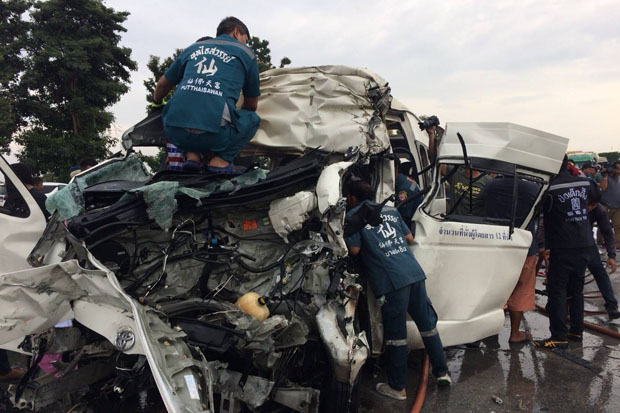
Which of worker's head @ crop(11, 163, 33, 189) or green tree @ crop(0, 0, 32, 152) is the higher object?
green tree @ crop(0, 0, 32, 152)

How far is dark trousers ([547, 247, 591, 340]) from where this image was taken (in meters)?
4.55

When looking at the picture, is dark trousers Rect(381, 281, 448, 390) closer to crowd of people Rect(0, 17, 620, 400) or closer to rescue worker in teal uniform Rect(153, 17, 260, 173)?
crowd of people Rect(0, 17, 620, 400)

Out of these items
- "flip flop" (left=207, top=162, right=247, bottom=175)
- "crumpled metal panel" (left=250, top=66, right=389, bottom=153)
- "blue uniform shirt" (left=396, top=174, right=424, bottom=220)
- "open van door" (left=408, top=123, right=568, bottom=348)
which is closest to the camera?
"flip flop" (left=207, top=162, right=247, bottom=175)

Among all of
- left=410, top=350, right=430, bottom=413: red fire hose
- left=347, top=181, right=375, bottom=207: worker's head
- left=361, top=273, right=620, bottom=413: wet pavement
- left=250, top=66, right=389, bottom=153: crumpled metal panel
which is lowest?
left=361, top=273, right=620, bottom=413: wet pavement

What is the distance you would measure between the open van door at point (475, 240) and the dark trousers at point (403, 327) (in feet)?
0.51

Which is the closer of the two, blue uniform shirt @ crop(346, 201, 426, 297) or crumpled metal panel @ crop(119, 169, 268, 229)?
crumpled metal panel @ crop(119, 169, 268, 229)

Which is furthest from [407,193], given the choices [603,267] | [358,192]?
[603,267]

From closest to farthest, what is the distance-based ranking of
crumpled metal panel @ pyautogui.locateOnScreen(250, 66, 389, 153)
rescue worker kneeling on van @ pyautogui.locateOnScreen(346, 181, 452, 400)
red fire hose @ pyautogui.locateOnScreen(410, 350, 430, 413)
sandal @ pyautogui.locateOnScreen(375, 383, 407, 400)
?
red fire hose @ pyautogui.locateOnScreen(410, 350, 430, 413), rescue worker kneeling on van @ pyautogui.locateOnScreen(346, 181, 452, 400), sandal @ pyautogui.locateOnScreen(375, 383, 407, 400), crumpled metal panel @ pyautogui.locateOnScreen(250, 66, 389, 153)

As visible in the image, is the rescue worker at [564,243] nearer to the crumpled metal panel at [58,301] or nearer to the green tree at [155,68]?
the crumpled metal panel at [58,301]

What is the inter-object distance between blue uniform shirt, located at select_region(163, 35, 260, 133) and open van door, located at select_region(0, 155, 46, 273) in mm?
1013

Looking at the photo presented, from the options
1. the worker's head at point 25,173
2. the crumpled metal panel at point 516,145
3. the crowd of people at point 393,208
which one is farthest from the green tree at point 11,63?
the crumpled metal panel at point 516,145

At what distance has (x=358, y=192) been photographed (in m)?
3.64

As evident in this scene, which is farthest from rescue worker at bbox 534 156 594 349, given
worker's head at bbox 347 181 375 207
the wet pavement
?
worker's head at bbox 347 181 375 207

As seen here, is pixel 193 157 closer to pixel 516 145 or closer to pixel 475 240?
pixel 475 240
